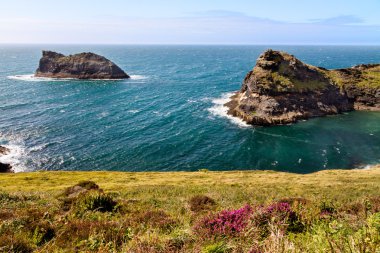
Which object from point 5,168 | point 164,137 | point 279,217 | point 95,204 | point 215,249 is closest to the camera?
point 215,249

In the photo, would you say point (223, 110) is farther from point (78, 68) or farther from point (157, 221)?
point (78, 68)

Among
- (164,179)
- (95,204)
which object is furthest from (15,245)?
(164,179)

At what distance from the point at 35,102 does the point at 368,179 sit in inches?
4753

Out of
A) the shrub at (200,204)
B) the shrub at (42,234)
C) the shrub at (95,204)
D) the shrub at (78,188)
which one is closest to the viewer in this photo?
the shrub at (42,234)

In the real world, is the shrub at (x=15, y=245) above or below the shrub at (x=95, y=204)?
above

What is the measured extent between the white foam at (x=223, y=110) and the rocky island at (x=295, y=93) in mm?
2038

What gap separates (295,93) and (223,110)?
88.3 ft

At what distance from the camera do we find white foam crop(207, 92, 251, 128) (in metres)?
96.2

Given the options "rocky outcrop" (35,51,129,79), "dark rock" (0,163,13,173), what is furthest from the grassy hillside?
"rocky outcrop" (35,51,129,79)

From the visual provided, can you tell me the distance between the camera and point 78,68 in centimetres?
18462

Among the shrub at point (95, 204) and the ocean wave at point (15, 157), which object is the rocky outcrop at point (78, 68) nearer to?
the ocean wave at point (15, 157)

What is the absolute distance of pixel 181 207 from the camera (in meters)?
22.2

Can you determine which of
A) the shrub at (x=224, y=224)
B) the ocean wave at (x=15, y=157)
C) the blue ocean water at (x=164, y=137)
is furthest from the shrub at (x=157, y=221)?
the ocean wave at (x=15, y=157)

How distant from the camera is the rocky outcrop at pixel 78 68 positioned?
183 m
